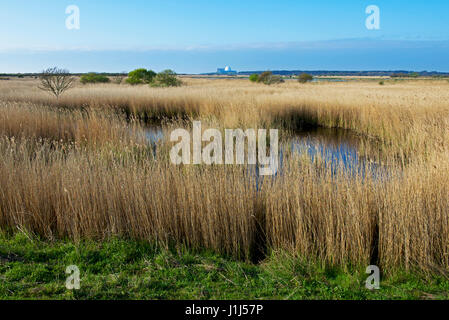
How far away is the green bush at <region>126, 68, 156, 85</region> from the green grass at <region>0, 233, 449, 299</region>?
3614 cm

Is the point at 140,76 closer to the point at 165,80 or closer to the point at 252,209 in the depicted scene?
the point at 165,80

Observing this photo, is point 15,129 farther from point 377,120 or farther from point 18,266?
point 377,120

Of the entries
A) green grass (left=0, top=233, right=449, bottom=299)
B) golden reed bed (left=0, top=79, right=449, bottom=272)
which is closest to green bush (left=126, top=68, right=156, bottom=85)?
golden reed bed (left=0, top=79, right=449, bottom=272)

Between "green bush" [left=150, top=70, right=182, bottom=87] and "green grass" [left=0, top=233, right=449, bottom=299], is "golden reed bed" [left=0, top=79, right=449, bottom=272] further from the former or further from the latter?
"green bush" [left=150, top=70, right=182, bottom=87]

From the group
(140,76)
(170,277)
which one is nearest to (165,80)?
(140,76)

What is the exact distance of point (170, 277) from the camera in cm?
324

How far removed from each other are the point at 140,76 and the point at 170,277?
38.6m

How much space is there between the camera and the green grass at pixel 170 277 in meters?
2.98

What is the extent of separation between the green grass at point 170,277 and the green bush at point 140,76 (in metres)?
36.1

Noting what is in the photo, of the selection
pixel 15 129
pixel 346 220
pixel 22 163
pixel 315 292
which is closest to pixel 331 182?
pixel 346 220

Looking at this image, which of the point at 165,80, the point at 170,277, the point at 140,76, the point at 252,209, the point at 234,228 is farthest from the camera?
the point at 140,76

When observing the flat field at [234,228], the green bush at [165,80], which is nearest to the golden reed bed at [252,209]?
the flat field at [234,228]

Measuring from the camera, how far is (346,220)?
3.76 m

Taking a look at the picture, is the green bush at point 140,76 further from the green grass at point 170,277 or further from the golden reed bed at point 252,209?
the green grass at point 170,277
